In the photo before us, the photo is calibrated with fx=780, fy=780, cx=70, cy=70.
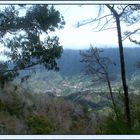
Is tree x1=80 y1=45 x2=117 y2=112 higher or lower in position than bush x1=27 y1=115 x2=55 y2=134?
higher

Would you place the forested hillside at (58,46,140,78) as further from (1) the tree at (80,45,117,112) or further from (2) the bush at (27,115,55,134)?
(2) the bush at (27,115,55,134)

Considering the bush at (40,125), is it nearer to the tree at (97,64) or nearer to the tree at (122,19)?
the tree at (97,64)

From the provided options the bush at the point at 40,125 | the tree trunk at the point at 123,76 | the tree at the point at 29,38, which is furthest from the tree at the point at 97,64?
the bush at the point at 40,125

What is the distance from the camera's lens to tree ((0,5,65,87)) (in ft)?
29.9

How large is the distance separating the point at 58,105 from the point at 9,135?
67cm

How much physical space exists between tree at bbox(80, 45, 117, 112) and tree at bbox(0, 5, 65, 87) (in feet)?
1.09

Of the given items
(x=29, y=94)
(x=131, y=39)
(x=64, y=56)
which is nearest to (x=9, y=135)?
(x=29, y=94)

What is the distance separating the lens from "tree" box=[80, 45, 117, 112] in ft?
30.1

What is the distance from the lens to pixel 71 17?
9133 millimetres

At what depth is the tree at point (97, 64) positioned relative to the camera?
9.16 m

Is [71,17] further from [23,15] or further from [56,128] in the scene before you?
[56,128]

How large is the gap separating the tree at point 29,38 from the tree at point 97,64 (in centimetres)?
33

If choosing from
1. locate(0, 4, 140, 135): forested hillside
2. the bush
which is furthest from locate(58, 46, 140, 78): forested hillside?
the bush

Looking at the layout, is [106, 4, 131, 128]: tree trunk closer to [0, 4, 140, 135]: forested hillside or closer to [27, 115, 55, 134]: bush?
[0, 4, 140, 135]: forested hillside
